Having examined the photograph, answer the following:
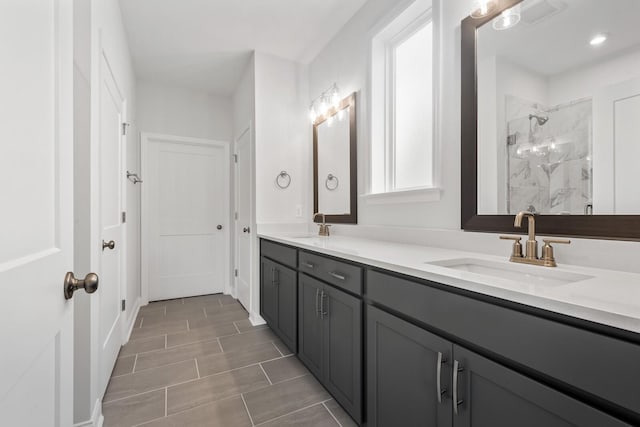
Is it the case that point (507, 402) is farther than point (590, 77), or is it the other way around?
point (590, 77)

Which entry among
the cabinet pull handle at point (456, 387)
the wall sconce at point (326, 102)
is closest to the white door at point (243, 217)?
the wall sconce at point (326, 102)

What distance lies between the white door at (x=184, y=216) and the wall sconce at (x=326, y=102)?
1591 millimetres

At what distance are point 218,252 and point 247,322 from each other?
1344 mm

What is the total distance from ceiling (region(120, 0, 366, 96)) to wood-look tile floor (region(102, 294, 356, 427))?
8.59 feet

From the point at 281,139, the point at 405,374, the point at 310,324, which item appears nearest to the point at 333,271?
the point at 310,324

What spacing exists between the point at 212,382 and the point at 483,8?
2504 mm

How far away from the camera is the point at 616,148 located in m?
0.99

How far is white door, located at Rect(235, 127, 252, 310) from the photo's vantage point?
3.04 m

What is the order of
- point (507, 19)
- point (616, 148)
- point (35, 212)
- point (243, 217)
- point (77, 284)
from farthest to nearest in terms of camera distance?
point (243, 217)
point (507, 19)
point (616, 148)
point (77, 284)
point (35, 212)

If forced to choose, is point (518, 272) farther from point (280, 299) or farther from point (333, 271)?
point (280, 299)

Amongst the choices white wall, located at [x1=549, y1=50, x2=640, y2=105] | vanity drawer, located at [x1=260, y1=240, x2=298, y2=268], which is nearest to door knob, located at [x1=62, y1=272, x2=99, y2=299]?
vanity drawer, located at [x1=260, y1=240, x2=298, y2=268]

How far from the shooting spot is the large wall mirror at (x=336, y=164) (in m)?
2.34

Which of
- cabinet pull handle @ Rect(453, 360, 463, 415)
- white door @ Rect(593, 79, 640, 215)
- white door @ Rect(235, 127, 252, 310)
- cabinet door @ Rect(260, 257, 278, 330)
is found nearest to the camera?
cabinet pull handle @ Rect(453, 360, 463, 415)

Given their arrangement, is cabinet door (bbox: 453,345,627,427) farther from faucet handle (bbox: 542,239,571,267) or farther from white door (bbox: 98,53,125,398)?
white door (bbox: 98,53,125,398)
